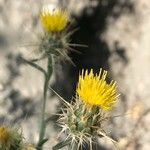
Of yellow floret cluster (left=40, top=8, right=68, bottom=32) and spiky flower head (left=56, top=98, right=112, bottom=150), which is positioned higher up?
yellow floret cluster (left=40, top=8, right=68, bottom=32)

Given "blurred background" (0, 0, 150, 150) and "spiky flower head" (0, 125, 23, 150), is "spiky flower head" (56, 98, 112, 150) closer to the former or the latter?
"spiky flower head" (0, 125, 23, 150)

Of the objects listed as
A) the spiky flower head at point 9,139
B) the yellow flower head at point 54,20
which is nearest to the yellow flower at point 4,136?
the spiky flower head at point 9,139

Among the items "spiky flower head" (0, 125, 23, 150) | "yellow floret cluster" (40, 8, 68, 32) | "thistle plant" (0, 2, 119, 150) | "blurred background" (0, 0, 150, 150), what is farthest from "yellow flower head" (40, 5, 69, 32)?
"blurred background" (0, 0, 150, 150)

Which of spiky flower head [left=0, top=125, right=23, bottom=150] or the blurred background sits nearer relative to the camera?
spiky flower head [left=0, top=125, right=23, bottom=150]

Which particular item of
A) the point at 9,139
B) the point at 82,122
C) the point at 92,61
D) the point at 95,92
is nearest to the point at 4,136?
the point at 9,139

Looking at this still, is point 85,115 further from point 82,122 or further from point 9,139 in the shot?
point 9,139

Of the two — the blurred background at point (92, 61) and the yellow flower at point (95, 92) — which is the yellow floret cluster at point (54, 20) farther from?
the blurred background at point (92, 61)

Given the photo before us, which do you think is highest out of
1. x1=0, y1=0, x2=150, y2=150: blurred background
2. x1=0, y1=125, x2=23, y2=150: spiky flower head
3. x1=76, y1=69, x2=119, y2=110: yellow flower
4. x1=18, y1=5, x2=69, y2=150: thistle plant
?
x1=0, y1=0, x2=150, y2=150: blurred background
